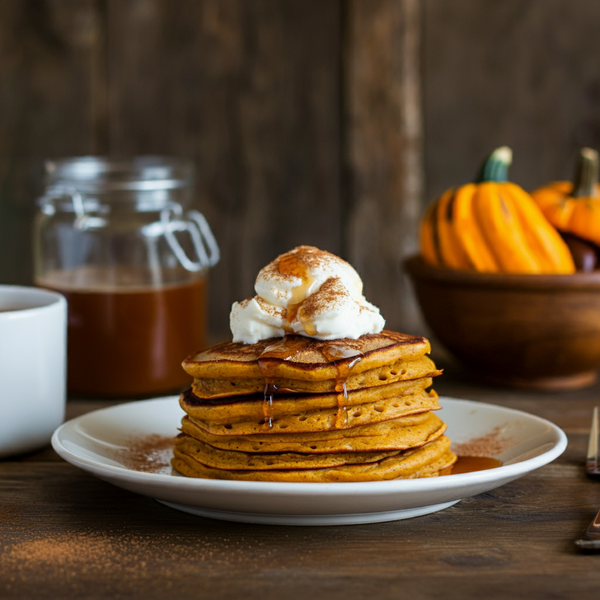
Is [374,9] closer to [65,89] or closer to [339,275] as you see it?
[65,89]

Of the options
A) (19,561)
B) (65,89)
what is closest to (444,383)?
(19,561)

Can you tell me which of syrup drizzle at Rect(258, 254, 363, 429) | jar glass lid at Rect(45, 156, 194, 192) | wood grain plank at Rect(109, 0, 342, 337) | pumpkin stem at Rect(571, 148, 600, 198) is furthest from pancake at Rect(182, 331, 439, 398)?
wood grain plank at Rect(109, 0, 342, 337)

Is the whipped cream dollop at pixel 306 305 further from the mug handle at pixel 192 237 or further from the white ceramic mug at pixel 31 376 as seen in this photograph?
the mug handle at pixel 192 237

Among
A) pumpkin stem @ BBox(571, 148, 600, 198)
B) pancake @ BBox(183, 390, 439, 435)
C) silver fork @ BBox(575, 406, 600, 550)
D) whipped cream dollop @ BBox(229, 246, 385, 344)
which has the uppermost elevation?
pumpkin stem @ BBox(571, 148, 600, 198)

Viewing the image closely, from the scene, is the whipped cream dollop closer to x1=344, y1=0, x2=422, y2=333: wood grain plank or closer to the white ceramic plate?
the white ceramic plate

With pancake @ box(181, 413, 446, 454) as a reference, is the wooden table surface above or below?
below

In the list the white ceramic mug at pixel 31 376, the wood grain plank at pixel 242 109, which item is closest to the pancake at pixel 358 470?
the white ceramic mug at pixel 31 376
